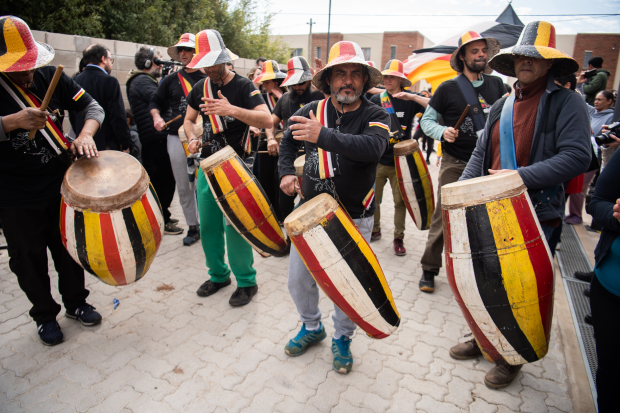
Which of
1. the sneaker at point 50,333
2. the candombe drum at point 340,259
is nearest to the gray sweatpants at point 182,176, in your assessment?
the sneaker at point 50,333

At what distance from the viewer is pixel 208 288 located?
135 inches

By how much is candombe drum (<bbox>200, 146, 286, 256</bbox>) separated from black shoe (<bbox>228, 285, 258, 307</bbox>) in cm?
68

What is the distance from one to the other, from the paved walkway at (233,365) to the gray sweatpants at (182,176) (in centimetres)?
135

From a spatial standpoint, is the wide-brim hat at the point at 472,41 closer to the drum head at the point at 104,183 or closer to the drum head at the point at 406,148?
the drum head at the point at 406,148

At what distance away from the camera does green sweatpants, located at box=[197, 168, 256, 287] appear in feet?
10.5

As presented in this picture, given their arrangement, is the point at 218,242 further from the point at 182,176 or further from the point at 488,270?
the point at 488,270

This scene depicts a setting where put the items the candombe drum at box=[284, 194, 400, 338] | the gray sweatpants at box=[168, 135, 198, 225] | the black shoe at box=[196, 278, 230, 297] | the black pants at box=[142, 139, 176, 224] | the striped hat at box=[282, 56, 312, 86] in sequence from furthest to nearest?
the black pants at box=[142, 139, 176, 224]
the gray sweatpants at box=[168, 135, 198, 225]
the striped hat at box=[282, 56, 312, 86]
the black shoe at box=[196, 278, 230, 297]
the candombe drum at box=[284, 194, 400, 338]

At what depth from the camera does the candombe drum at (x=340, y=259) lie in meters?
1.90

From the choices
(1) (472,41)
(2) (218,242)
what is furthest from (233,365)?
(1) (472,41)

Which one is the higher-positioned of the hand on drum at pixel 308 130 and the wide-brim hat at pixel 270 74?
the wide-brim hat at pixel 270 74

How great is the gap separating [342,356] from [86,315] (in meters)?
2.10

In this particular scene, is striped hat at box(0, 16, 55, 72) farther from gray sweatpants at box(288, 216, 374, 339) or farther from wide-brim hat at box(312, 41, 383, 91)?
gray sweatpants at box(288, 216, 374, 339)

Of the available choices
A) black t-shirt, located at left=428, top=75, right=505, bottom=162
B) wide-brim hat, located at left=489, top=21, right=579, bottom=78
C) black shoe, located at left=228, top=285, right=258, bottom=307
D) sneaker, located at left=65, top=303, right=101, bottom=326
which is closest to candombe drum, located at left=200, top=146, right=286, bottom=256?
black shoe, located at left=228, top=285, right=258, bottom=307

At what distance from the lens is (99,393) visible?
225cm
